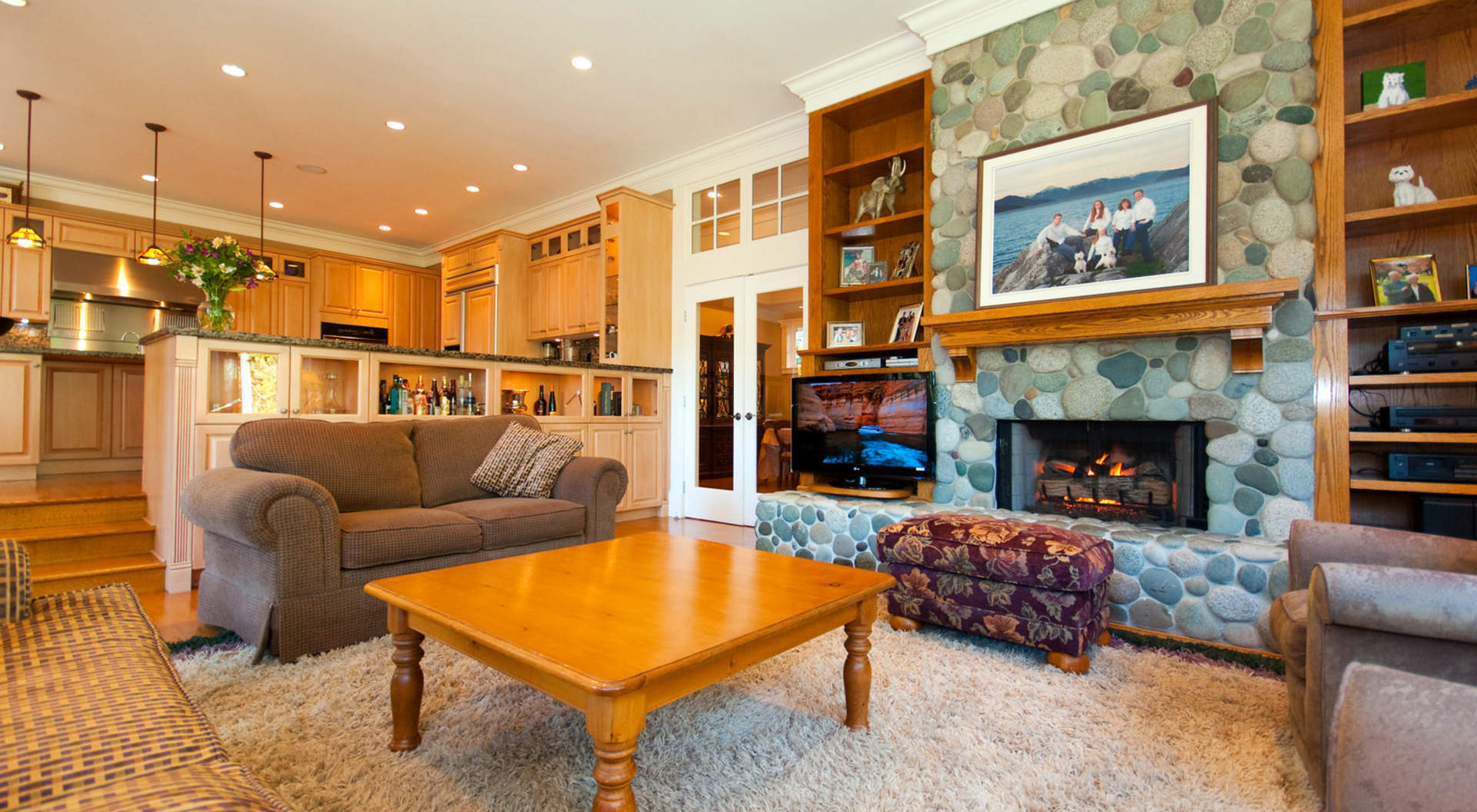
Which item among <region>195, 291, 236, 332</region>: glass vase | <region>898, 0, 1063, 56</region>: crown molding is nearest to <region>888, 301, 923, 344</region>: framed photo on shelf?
<region>898, 0, 1063, 56</region>: crown molding

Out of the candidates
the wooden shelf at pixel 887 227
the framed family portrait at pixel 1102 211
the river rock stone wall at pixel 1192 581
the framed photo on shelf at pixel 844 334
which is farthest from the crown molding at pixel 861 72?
the river rock stone wall at pixel 1192 581

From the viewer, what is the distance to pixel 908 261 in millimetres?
4176

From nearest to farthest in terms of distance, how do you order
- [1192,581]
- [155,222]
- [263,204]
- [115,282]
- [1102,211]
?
[1192,581]
[1102,211]
[115,282]
[155,222]
[263,204]

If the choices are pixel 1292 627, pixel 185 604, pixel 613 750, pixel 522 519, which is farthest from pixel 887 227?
pixel 185 604

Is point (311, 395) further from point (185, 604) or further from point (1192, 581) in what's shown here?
point (1192, 581)

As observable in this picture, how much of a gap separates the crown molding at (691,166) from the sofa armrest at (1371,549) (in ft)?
12.9

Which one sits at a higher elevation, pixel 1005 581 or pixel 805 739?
pixel 1005 581

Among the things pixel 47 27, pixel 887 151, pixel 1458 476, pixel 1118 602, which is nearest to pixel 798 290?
pixel 887 151

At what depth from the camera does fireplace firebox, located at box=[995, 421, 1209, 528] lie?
309cm

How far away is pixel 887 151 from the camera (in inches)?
170

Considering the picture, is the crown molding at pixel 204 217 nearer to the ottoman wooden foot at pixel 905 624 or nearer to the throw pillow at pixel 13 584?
the throw pillow at pixel 13 584

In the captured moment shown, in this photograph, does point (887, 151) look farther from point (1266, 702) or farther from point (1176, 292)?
point (1266, 702)

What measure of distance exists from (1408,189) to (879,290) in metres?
2.38

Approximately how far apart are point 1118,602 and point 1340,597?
161cm
